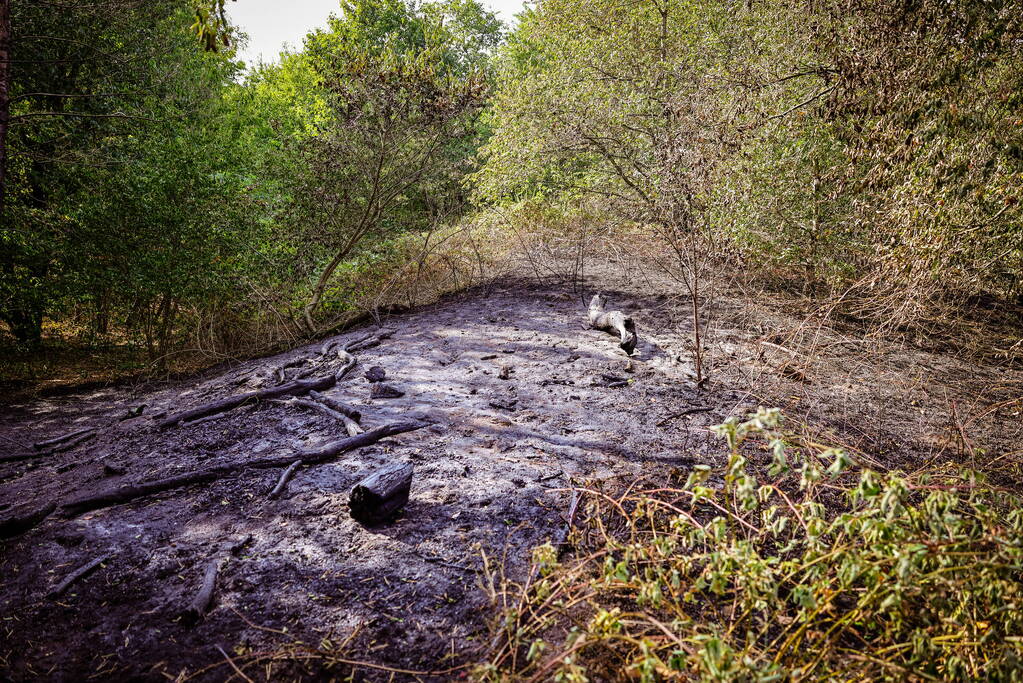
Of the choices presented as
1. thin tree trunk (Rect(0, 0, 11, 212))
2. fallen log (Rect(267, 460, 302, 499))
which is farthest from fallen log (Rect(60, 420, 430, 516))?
thin tree trunk (Rect(0, 0, 11, 212))

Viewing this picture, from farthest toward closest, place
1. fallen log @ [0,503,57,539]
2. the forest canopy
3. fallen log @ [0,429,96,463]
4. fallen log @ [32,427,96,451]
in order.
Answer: fallen log @ [32,427,96,451], the forest canopy, fallen log @ [0,429,96,463], fallen log @ [0,503,57,539]

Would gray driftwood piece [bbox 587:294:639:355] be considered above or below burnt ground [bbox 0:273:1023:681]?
above

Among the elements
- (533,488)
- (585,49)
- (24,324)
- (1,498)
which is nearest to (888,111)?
(533,488)

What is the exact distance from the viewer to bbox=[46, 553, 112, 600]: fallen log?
2451 mm

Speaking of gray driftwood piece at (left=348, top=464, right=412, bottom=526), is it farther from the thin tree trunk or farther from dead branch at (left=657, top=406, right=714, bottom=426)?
the thin tree trunk

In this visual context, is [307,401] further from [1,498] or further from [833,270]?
[833,270]

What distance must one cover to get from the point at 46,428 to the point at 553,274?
7.83 m

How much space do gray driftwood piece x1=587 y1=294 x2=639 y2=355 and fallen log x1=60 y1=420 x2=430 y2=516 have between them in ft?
9.60

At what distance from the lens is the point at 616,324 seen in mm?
6730

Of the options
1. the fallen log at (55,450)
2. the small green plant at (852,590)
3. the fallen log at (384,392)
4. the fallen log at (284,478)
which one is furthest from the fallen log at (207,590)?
the fallen log at (55,450)

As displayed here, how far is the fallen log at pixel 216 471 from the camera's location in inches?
129

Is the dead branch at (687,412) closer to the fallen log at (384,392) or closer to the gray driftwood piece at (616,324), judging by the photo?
the gray driftwood piece at (616,324)

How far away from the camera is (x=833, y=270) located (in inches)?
294

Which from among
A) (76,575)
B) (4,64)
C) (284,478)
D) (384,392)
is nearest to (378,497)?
(284,478)
